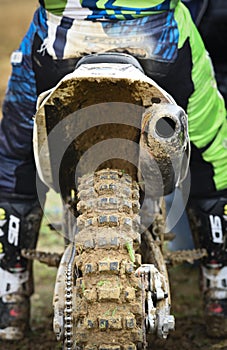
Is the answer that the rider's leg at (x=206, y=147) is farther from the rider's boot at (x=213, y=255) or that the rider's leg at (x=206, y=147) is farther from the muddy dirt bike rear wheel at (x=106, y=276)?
the muddy dirt bike rear wheel at (x=106, y=276)

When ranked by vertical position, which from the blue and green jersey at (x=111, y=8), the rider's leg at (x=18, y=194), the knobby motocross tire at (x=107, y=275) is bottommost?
the knobby motocross tire at (x=107, y=275)

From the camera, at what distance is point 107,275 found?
1.58m

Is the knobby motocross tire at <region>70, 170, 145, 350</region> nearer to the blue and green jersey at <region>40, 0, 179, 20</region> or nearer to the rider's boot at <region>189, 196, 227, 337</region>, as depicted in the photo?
the blue and green jersey at <region>40, 0, 179, 20</region>

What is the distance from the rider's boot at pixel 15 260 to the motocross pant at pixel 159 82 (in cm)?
6

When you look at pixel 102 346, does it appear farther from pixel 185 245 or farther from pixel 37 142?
pixel 185 245

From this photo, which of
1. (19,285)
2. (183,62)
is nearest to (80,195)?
(183,62)

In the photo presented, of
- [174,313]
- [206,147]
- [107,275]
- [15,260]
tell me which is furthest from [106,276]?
[174,313]

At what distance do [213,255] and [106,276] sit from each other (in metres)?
0.99

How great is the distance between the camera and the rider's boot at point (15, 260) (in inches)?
96.7

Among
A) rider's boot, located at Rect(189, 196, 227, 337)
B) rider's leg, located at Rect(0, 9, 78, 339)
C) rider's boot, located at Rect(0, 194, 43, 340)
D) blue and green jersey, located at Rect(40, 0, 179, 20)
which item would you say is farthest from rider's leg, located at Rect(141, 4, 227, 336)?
rider's boot, located at Rect(0, 194, 43, 340)

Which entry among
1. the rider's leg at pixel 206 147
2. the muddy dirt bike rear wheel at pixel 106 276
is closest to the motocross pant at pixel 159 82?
the rider's leg at pixel 206 147

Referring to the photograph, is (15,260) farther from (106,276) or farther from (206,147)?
(106,276)

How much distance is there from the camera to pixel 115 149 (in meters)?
1.91

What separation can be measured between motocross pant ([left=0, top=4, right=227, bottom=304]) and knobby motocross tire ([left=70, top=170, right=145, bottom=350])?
48 centimetres
